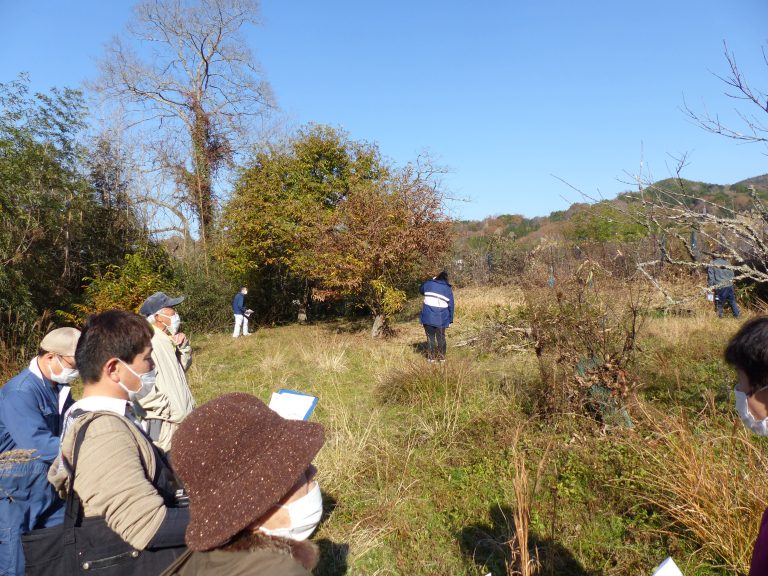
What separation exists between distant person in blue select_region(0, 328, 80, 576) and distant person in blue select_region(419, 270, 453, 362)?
21.6ft

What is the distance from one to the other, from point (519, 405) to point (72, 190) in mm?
11950

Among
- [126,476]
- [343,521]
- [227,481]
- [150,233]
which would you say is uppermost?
[150,233]

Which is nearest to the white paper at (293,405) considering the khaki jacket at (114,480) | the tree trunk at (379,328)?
the khaki jacket at (114,480)

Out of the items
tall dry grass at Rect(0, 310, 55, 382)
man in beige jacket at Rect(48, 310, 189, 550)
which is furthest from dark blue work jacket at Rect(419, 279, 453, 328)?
man in beige jacket at Rect(48, 310, 189, 550)

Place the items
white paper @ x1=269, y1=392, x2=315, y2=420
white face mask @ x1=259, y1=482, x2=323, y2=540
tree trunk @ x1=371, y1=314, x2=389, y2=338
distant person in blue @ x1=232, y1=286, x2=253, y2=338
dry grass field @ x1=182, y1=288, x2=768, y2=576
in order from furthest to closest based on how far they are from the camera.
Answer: distant person in blue @ x1=232, y1=286, x2=253, y2=338 < tree trunk @ x1=371, y1=314, x2=389, y2=338 < white paper @ x1=269, y1=392, x2=315, y2=420 < dry grass field @ x1=182, y1=288, x2=768, y2=576 < white face mask @ x1=259, y1=482, x2=323, y2=540

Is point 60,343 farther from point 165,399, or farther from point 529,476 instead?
point 529,476

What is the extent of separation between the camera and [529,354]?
8.33 m

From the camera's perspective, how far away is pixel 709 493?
10.5 feet

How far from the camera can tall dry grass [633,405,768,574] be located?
9.82 ft

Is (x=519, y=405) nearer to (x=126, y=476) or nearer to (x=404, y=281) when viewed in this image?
(x=126, y=476)

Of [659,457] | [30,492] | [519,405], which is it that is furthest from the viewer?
[519,405]

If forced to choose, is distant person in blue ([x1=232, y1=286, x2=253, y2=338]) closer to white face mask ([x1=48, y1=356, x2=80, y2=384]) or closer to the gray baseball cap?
the gray baseball cap

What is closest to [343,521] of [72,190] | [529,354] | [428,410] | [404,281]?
[428,410]

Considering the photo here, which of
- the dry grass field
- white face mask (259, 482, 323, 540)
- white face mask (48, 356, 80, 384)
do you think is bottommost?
the dry grass field
